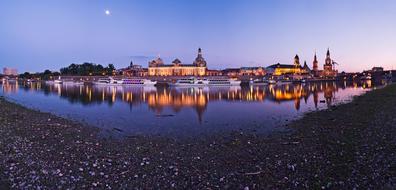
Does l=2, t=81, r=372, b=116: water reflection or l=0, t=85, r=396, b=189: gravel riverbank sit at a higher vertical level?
l=2, t=81, r=372, b=116: water reflection

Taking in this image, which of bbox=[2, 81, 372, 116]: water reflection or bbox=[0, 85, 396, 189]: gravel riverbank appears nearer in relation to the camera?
bbox=[0, 85, 396, 189]: gravel riverbank

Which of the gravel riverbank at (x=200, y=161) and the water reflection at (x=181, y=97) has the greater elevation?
the water reflection at (x=181, y=97)

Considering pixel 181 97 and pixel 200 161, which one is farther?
pixel 181 97

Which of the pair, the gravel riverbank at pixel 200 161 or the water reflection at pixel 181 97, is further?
the water reflection at pixel 181 97

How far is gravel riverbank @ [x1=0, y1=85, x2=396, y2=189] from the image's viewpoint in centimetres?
1020

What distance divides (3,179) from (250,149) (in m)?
12.1

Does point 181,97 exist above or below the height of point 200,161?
above

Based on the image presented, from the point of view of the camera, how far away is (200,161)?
1328cm

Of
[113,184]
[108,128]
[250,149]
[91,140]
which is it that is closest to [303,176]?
[250,149]

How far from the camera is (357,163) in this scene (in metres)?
12.0

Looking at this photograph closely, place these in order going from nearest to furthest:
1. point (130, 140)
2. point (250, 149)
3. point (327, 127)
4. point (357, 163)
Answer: point (357, 163), point (250, 149), point (130, 140), point (327, 127)

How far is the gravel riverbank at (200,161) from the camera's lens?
10203 mm

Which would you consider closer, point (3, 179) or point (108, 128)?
point (3, 179)

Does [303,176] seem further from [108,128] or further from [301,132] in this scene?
[108,128]
